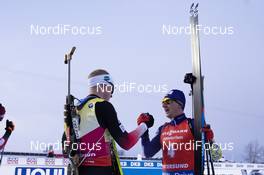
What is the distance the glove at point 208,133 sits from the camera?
4.95 meters

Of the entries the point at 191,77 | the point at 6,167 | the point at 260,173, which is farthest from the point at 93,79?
the point at 260,173

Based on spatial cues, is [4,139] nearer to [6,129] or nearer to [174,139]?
[6,129]

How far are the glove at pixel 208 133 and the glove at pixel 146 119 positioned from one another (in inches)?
26.3

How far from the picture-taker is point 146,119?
521 centimetres

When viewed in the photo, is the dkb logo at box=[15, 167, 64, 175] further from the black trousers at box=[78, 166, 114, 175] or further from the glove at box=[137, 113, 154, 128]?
the black trousers at box=[78, 166, 114, 175]

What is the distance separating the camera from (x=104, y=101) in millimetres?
4730

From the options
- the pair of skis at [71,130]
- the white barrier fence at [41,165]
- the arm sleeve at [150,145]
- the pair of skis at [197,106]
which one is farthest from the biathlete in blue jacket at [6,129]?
the white barrier fence at [41,165]

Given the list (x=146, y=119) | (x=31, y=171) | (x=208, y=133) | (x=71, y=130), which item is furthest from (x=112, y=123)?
(x=31, y=171)

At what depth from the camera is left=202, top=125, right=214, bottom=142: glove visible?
495 centimetres

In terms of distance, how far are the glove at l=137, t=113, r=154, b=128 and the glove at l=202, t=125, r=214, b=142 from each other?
0.67 metres

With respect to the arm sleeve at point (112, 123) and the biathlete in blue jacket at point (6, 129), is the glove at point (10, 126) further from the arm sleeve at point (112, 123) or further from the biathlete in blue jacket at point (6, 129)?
the arm sleeve at point (112, 123)

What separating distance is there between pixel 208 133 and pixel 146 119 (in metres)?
0.79

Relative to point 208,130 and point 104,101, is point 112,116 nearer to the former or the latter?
point 104,101

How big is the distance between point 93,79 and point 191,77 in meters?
1.24
